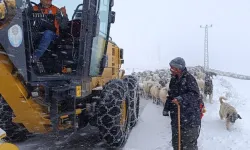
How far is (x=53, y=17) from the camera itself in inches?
216

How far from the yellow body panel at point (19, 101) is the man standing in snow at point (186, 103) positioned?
→ 1.92 m

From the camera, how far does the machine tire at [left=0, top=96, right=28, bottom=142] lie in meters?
5.99

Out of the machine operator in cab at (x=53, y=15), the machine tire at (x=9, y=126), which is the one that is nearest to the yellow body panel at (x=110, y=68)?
the machine operator in cab at (x=53, y=15)

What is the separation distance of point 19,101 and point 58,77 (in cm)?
81

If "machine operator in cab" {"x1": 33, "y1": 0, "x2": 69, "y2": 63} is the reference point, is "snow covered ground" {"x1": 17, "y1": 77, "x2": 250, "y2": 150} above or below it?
below

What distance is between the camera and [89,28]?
5.23 meters

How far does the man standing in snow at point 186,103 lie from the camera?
4594 millimetres

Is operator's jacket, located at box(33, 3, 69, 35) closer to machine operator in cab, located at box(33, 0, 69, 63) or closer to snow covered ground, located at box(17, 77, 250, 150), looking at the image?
machine operator in cab, located at box(33, 0, 69, 63)

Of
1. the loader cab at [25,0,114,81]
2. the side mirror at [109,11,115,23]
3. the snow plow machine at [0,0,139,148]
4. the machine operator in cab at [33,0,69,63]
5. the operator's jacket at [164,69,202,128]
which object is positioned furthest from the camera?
the side mirror at [109,11,115,23]

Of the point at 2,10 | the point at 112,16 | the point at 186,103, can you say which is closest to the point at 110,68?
the point at 112,16

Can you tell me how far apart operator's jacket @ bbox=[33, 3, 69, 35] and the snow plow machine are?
0.34ft

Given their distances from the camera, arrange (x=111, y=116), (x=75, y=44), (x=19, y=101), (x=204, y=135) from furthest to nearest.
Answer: (x=204, y=135) < (x=111, y=116) < (x=75, y=44) < (x=19, y=101)

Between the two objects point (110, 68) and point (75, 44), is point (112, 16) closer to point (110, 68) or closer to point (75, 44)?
point (75, 44)

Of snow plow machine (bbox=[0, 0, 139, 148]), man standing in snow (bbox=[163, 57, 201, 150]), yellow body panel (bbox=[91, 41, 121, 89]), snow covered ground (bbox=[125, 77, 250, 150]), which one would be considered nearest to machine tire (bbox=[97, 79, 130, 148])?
snow plow machine (bbox=[0, 0, 139, 148])
